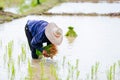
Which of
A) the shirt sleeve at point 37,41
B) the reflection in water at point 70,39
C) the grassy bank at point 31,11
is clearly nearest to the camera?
the shirt sleeve at point 37,41

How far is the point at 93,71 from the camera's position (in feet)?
19.6

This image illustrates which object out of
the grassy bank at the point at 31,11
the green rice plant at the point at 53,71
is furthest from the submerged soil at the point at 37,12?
the green rice plant at the point at 53,71

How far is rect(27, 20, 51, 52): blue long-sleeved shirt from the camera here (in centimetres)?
670

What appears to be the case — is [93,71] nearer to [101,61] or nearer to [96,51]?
[101,61]

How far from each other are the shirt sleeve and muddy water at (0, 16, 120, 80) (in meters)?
0.28

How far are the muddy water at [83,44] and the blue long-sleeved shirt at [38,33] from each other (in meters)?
0.32

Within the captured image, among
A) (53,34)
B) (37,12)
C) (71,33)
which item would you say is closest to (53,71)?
(53,34)

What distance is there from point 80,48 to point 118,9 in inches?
322

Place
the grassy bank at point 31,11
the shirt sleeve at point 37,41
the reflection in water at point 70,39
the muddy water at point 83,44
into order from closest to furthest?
1. the muddy water at point 83,44
2. the shirt sleeve at point 37,41
3. the reflection in water at point 70,39
4. the grassy bank at point 31,11

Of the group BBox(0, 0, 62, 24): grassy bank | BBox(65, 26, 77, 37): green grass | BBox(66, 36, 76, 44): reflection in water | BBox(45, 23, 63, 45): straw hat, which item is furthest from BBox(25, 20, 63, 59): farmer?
BBox(0, 0, 62, 24): grassy bank

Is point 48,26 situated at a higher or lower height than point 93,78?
higher

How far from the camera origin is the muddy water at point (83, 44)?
21.4ft

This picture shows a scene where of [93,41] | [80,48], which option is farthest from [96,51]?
[93,41]

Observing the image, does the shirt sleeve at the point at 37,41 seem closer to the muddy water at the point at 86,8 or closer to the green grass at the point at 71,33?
the green grass at the point at 71,33
